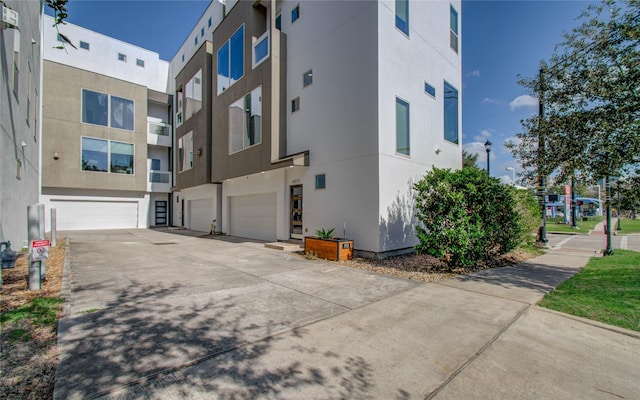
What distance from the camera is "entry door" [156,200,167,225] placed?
24228 mm

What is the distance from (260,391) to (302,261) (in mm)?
6151

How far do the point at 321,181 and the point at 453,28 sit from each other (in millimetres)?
9352

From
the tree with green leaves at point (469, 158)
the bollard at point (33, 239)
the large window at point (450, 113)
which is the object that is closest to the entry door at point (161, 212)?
the bollard at point (33, 239)

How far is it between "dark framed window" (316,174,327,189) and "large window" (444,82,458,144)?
222 inches

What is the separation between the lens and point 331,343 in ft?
11.2

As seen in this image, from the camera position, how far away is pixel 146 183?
73.7ft

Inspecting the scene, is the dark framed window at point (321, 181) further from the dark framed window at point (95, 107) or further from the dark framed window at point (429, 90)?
the dark framed window at point (95, 107)

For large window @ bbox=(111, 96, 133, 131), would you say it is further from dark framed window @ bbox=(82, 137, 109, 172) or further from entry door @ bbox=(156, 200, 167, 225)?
entry door @ bbox=(156, 200, 167, 225)

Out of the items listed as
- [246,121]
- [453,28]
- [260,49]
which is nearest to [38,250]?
[246,121]

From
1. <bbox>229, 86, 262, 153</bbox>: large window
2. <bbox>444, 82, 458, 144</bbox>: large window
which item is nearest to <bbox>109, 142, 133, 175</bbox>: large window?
<bbox>229, 86, 262, 153</bbox>: large window

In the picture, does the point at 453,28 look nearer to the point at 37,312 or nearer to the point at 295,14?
the point at 295,14

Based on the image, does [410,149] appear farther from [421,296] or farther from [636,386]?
[636,386]

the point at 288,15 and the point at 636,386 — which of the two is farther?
the point at 288,15

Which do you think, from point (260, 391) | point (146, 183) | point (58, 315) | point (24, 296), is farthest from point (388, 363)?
point (146, 183)
